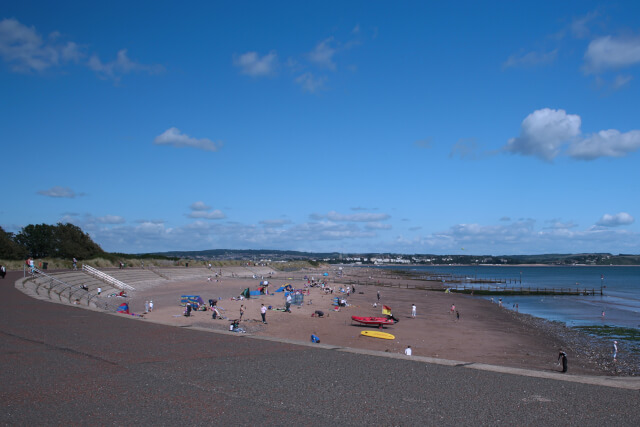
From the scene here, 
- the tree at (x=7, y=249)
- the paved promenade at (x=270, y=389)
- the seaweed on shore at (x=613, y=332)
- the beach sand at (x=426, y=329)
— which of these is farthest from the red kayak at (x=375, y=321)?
the tree at (x=7, y=249)

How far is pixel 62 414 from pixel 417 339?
2252 cm

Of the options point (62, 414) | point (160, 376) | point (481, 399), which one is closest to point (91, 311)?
point (160, 376)

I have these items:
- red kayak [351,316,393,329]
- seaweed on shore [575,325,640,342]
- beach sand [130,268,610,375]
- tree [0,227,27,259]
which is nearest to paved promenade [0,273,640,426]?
beach sand [130,268,610,375]

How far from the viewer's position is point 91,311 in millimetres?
19203

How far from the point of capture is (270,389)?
27.5ft

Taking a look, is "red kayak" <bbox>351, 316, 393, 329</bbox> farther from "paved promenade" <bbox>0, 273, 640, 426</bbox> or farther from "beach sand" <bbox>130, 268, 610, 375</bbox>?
"paved promenade" <bbox>0, 273, 640, 426</bbox>

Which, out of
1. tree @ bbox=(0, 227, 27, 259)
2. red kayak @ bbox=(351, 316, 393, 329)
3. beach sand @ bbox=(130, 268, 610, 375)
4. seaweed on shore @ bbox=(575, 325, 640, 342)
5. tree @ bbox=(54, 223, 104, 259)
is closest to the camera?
beach sand @ bbox=(130, 268, 610, 375)

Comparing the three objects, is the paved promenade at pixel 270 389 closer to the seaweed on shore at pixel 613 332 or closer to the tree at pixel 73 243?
the seaweed on shore at pixel 613 332

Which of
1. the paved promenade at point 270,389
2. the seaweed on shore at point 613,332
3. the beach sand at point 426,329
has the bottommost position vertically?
the seaweed on shore at point 613,332

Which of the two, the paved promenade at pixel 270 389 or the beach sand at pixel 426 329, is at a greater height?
the paved promenade at pixel 270 389

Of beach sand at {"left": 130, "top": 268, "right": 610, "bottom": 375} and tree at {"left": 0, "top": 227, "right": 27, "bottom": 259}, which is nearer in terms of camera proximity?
beach sand at {"left": 130, "top": 268, "right": 610, "bottom": 375}

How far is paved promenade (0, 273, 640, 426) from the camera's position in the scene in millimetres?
6977

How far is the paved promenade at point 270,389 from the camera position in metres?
6.98

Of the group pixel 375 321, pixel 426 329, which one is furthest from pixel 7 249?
pixel 426 329
